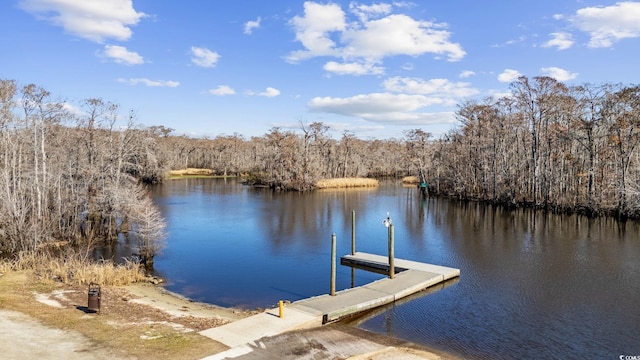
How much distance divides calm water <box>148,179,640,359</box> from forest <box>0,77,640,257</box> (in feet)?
15.8

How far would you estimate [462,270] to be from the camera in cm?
2228

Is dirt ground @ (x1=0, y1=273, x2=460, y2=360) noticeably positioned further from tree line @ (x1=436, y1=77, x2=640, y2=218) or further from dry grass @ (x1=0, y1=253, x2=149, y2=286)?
tree line @ (x1=436, y1=77, x2=640, y2=218)

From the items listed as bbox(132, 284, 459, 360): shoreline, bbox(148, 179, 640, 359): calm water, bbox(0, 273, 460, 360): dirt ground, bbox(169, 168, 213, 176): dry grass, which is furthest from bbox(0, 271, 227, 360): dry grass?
bbox(169, 168, 213, 176): dry grass

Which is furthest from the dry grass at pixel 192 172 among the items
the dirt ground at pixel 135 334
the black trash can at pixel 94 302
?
the black trash can at pixel 94 302

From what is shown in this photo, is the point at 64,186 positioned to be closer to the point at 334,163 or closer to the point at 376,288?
the point at 376,288

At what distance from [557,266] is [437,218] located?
60.0 feet

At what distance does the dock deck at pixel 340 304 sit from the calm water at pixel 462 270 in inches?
21.3

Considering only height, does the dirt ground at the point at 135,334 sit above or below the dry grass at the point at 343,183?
below

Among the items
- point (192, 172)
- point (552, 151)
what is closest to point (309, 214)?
point (552, 151)

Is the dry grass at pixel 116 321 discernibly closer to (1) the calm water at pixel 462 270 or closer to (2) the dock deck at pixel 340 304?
(2) the dock deck at pixel 340 304

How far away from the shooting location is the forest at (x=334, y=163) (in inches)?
1091

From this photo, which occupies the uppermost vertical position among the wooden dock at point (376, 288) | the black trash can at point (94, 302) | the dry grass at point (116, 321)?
the black trash can at point (94, 302)

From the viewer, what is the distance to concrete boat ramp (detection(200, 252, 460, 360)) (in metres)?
12.4

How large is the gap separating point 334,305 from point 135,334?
258 inches
